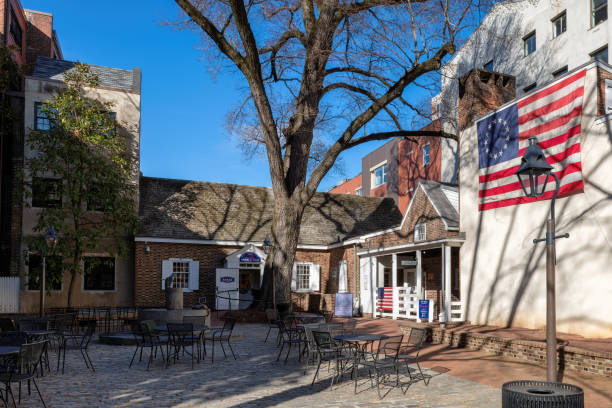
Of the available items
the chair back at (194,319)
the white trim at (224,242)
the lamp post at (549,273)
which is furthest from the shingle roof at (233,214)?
the lamp post at (549,273)

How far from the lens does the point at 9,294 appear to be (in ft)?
63.5

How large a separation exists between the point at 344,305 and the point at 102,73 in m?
14.7

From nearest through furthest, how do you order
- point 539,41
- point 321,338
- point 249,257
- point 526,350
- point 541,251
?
1. point 321,338
2. point 526,350
3. point 541,251
4. point 249,257
5. point 539,41

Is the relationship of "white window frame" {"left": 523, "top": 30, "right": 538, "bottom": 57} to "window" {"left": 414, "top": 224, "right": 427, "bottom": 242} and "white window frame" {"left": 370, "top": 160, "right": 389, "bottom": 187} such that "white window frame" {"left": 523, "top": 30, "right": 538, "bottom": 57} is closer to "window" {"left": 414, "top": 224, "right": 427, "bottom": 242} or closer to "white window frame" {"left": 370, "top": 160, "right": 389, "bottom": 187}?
Result: "window" {"left": 414, "top": 224, "right": 427, "bottom": 242}

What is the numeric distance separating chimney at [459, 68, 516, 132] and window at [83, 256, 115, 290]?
14430 millimetres

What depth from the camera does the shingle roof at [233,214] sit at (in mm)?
22484

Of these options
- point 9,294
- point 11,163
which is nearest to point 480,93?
point 9,294

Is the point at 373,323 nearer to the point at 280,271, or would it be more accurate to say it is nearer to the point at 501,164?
the point at 280,271

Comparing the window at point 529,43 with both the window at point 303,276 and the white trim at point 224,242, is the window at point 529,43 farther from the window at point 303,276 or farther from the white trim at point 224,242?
the window at point 303,276

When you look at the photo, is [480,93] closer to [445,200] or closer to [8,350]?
[445,200]

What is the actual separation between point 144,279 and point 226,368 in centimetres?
1275

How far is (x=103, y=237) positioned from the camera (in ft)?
64.2

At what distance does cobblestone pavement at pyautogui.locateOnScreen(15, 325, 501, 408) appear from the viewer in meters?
6.80

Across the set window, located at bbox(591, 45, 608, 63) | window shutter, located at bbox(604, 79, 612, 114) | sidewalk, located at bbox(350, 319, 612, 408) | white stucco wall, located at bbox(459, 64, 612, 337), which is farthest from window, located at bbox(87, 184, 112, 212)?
window, located at bbox(591, 45, 608, 63)
